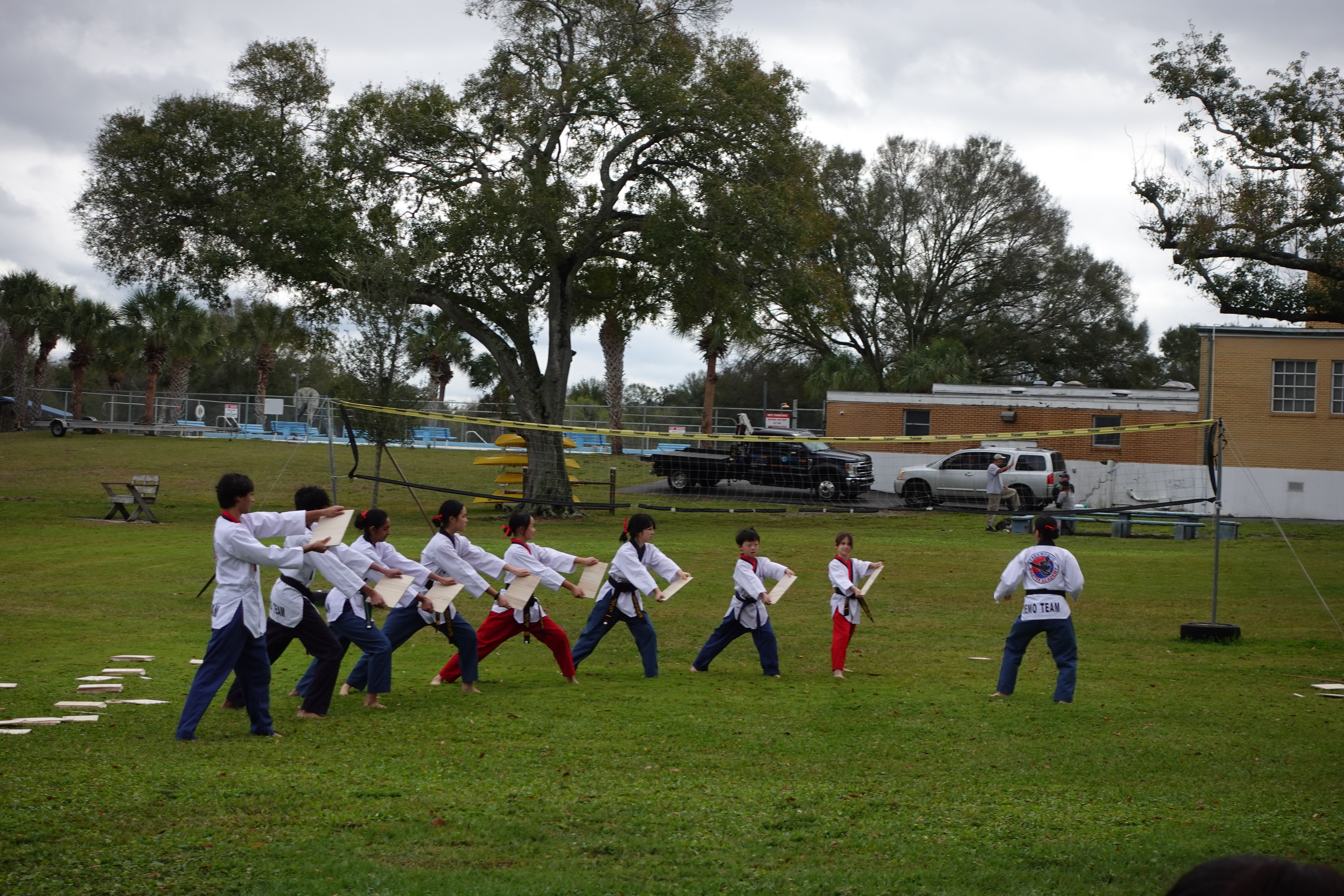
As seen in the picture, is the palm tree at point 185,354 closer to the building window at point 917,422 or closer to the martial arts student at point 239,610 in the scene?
the building window at point 917,422

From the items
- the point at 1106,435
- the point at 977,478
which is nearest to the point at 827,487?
the point at 977,478

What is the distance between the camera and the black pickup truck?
105 feet

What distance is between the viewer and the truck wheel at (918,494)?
1270 inches

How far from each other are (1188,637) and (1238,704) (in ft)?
14.6

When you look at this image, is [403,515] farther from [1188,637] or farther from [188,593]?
[1188,637]

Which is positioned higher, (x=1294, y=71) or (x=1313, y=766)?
(x=1294, y=71)

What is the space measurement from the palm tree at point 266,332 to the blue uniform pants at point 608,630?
22.4 meters

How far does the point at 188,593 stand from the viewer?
17047 millimetres

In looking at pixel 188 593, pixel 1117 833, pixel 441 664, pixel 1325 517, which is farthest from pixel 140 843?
pixel 1325 517

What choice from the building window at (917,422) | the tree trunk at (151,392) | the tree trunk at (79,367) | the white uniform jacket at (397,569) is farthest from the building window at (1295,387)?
the tree trunk at (79,367)

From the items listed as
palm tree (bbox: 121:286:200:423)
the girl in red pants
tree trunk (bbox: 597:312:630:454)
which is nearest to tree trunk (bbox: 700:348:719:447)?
tree trunk (bbox: 597:312:630:454)

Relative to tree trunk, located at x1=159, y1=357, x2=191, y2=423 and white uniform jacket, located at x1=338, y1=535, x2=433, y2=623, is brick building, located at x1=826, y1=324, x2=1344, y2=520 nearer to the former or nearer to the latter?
white uniform jacket, located at x1=338, y1=535, x2=433, y2=623

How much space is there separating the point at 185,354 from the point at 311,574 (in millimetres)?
52143

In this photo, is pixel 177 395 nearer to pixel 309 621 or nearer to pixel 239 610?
pixel 309 621
